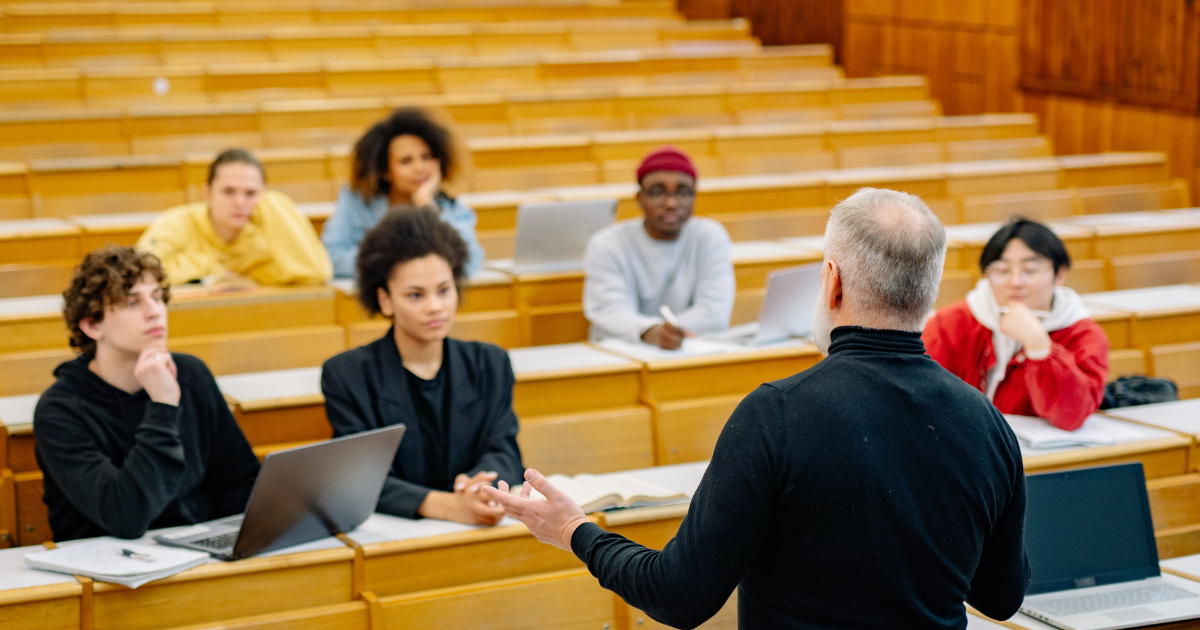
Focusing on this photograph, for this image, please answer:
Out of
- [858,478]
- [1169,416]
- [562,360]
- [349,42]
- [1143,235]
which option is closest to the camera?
[858,478]

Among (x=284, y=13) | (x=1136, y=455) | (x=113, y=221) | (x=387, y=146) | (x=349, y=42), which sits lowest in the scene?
(x=1136, y=455)

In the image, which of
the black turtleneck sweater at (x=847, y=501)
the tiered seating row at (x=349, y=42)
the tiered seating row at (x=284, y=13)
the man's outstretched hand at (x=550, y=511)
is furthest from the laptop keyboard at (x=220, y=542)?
the tiered seating row at (x=284, y=13)

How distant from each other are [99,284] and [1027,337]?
4.46ft

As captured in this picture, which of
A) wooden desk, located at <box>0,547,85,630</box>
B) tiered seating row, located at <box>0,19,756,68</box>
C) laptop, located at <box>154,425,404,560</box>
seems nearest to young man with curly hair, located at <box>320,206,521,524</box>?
laptop, located at <box>154,425,404,560</box>

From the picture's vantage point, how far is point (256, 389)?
1.99m

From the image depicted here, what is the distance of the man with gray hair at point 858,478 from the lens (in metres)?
0.86

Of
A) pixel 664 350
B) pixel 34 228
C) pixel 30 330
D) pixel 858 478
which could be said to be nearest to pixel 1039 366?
pixel 664 350

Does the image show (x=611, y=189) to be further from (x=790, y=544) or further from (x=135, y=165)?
(x=790, y=544)

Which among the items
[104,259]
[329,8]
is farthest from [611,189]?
[329,8]

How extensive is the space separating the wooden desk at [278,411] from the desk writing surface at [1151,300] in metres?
1.65

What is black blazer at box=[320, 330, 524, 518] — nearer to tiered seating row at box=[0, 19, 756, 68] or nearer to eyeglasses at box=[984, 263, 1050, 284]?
eyeglasses at box=[984, 263, 1050, 284]

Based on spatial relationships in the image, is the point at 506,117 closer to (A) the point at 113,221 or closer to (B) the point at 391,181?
(B) the point at 391,181

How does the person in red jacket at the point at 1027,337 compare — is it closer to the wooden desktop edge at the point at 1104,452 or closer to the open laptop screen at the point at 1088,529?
the wooden desktop edge at the point at 1104,452

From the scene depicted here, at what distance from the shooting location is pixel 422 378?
1719 millimetres
